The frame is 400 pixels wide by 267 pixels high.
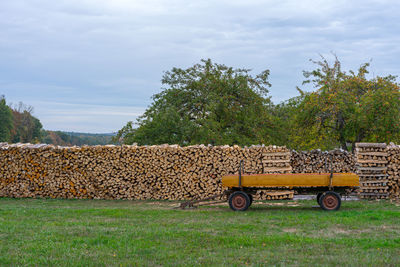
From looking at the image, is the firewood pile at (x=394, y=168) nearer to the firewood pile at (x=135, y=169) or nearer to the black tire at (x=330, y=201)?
the firewood pile at (x=135, y=169)

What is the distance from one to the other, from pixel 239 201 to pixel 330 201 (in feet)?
8.72

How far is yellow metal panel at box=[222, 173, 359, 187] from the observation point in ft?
43.3

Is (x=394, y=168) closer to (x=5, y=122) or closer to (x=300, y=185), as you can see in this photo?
(x=300, y=185)

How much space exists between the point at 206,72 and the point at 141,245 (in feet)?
64.9

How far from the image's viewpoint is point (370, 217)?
11445 mm

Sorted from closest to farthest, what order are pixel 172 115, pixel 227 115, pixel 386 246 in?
pixel 386 246 → pixel 172 115 → pixel 227 115

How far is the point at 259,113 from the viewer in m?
26.2

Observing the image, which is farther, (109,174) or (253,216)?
(109,174)

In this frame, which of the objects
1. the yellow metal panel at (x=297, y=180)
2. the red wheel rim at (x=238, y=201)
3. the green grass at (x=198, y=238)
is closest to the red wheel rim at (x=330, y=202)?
the yellow metal panel at (x=297, y=180)

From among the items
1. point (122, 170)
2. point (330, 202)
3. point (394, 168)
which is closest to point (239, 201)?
point (330, 202)

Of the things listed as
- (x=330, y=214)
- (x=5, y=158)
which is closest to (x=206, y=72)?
(x=5, y=158)

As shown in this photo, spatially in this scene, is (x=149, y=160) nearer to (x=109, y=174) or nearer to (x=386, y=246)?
(x=109, y=174)

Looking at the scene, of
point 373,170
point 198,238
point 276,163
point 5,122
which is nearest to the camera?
point 198,238

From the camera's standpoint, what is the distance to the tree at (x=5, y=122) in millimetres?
71075
